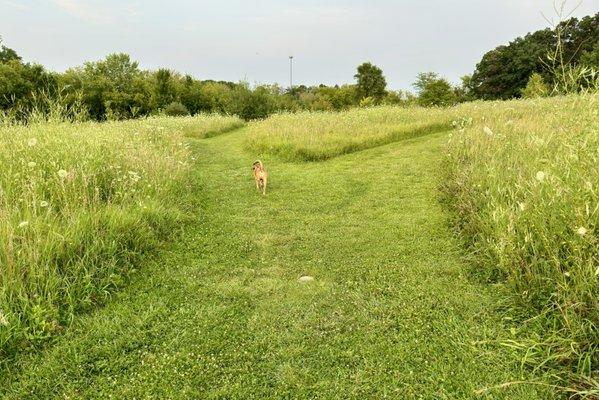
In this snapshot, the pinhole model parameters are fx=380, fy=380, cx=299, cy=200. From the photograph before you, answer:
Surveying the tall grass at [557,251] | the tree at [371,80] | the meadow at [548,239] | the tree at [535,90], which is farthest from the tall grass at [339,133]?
the tree at [371,80]

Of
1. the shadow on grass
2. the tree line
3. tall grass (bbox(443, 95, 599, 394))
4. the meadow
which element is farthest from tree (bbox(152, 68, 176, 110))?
tall grass (bbox(443, 95, 599, 394))

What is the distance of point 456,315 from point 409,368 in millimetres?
752

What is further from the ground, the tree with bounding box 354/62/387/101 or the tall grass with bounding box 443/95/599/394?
the tree with bounding box 354/62/387/101

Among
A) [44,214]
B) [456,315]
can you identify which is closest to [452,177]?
[456,315]

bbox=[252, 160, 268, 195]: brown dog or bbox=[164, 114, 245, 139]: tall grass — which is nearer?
bbox=[252, 160, 268, 195]: brown dog

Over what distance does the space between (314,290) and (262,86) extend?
25604 mm

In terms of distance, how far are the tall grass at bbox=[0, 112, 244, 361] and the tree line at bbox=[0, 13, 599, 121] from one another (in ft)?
67.6

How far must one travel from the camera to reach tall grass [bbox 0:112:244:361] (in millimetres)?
2998

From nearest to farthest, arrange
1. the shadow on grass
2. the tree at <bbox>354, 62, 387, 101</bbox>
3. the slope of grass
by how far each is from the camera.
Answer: the shadow on grass
the slope of grass
the tree at <bbox>354, 62, 387, 101</bbox>

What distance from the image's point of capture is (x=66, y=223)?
3.87 metres

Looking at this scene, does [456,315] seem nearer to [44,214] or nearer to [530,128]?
[44,214]

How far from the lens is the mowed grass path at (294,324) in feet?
8.19

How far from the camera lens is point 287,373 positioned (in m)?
2.61

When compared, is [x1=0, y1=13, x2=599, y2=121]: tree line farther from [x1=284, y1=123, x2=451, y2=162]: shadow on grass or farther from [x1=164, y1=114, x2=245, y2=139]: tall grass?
[x1=284, y1=123, x2=451, y2=162]: shadow on grass
